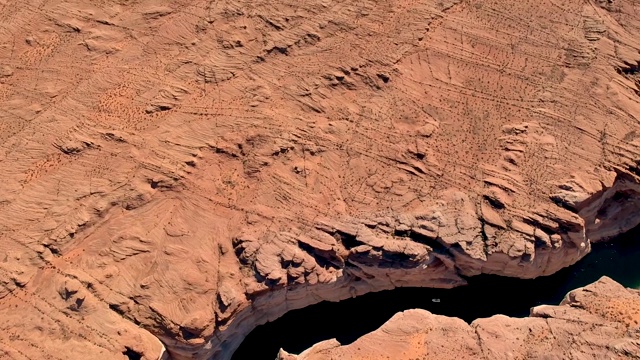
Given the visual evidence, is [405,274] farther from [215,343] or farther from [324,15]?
[324,15]

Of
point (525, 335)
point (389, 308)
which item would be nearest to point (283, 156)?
point (389, 308)

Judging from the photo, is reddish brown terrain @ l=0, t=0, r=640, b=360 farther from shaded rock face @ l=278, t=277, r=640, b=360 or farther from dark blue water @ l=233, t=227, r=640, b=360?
dark blue water @ l=233, t=227, r=640, b=360

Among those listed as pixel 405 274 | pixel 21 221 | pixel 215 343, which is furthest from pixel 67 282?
pixel 405 274

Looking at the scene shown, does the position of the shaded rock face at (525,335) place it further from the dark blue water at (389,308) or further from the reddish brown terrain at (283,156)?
the dark blue water at (389,308)

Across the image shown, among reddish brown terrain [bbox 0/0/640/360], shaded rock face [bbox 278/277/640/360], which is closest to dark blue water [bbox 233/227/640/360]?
reddish brown terrain [bbox 0/0/640/360]

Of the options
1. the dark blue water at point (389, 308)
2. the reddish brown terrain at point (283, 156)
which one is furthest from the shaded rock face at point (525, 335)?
the dark blue water at point (389, 308)
